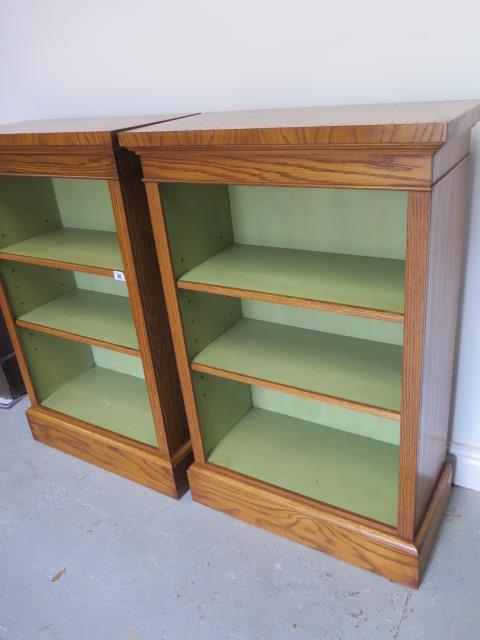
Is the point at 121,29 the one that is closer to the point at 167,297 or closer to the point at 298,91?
the point at 298,91

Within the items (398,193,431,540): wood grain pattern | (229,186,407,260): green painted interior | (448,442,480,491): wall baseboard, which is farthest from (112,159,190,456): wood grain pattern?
(448,442,480,491): wall baseboard

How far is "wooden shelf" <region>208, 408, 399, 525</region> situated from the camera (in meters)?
1.64

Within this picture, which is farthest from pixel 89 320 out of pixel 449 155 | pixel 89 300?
pixel 449 155

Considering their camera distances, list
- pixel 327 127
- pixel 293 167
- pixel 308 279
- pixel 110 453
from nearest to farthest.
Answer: pixel 327 127 → pixel 293 167 → pixel 308 279 → pixel 110 453

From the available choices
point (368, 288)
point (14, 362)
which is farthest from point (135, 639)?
point (14, 362)

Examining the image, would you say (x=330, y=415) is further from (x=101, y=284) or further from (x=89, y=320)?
(x=101, y=284)

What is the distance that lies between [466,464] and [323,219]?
925mm

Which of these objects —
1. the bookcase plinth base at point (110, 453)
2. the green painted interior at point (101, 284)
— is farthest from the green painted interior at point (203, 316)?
the green painted interior at point (101, 284)

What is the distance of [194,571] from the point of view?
5.37 feet

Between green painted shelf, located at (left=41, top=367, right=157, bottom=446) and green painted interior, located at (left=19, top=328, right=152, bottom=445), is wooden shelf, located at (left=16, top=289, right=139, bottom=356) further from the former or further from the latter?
green painted shelf, located at (left=41, top=367, right=157, bottom=446)

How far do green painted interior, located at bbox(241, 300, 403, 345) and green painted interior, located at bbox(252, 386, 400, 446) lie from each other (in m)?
0.26

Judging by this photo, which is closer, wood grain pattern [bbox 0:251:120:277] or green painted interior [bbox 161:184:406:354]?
green painted interior [bbox 161:184:406:354]

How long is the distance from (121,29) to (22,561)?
5.70 feet

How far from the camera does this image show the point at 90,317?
6.87 feet
